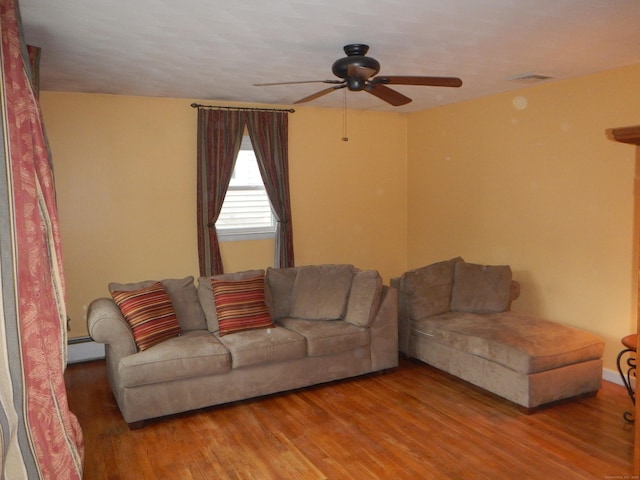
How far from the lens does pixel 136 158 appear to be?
527 centimetres

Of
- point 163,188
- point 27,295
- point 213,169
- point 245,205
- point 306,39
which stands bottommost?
point 27,295

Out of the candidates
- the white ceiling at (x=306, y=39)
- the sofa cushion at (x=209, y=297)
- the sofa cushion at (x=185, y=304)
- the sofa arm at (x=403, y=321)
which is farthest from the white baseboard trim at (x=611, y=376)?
the sofa cushion at (x=185, y=304)

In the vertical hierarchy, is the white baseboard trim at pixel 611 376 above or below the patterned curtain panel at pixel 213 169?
below

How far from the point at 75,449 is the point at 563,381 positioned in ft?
10.5

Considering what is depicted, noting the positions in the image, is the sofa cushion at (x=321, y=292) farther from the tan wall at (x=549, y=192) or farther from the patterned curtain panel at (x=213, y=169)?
the tan wall at (x=549, y=192)

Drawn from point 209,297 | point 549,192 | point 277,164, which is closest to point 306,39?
point 209,297

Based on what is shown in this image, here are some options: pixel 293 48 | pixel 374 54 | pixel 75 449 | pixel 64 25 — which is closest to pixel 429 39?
pixel 374 54

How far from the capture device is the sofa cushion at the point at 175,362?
141 inches

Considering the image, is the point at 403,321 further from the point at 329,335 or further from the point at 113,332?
the point at 113,332

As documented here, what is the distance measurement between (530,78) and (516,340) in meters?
2.20

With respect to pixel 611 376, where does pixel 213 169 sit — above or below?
above

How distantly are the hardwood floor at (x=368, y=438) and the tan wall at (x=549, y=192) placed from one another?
0.88m

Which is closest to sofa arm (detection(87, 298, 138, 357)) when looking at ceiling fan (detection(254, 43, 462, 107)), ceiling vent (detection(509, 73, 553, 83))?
ceiling fan (detection(254, 43, 462, 107))

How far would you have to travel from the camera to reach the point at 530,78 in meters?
4.53
